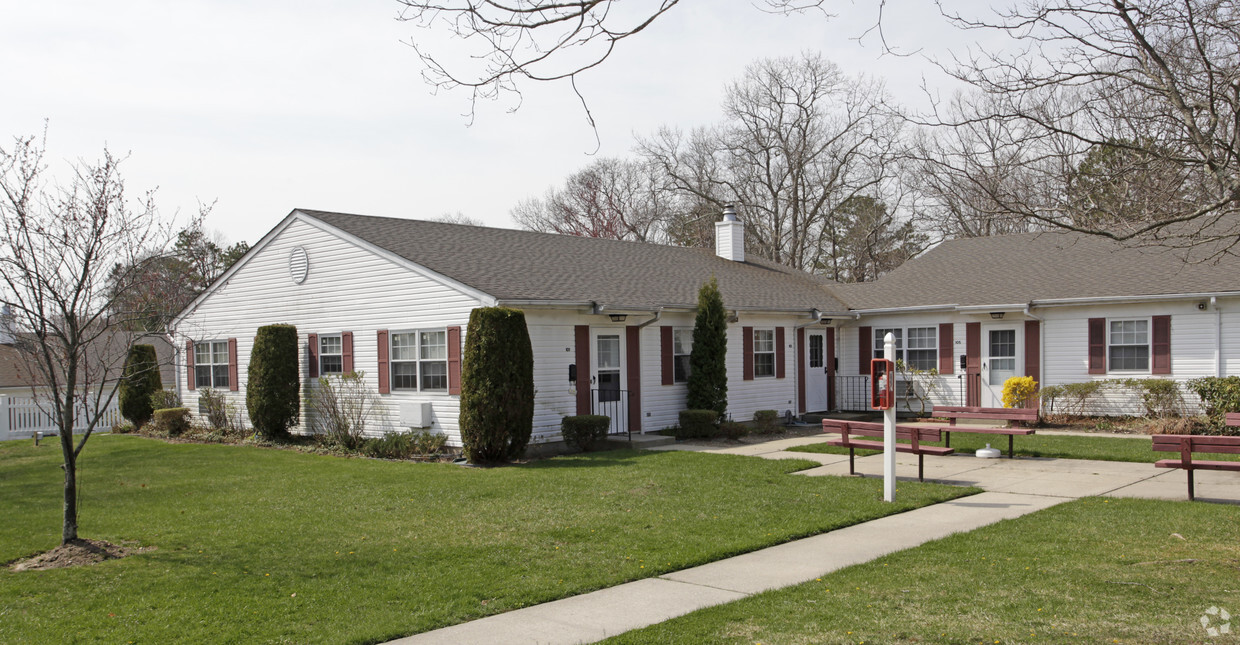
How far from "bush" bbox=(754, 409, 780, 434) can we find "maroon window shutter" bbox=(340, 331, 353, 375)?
8.39 meters

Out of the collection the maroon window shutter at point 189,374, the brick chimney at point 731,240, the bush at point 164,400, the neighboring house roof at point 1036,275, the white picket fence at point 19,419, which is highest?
the brick chimney at point 731,240

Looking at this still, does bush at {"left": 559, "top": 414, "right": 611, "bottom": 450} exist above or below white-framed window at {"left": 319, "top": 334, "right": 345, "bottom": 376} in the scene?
below

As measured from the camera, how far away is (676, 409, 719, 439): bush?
57.1 feet

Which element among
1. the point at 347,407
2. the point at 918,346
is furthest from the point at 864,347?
the point at 347,407

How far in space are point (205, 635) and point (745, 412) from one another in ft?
49.5

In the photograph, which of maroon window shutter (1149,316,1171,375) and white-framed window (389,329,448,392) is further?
maroon window shutter (1149,316,1171,375)

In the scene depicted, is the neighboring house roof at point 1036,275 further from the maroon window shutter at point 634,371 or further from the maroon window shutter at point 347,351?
the maroon window shutter at point 347,351

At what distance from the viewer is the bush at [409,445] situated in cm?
1577

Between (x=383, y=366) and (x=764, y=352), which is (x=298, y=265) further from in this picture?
(x=764, y=352)

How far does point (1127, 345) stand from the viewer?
1850cm

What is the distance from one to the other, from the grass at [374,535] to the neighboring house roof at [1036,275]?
9275mm

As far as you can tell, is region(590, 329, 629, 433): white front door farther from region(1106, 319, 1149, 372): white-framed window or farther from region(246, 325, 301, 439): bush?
region(1106, 319, 1149, 372): white-framed window

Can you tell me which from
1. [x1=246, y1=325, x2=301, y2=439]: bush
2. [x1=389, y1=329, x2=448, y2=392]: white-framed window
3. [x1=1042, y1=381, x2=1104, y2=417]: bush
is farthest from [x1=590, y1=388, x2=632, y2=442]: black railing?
[x1=1042, y1=381, x2=1104, y2=417]: bush

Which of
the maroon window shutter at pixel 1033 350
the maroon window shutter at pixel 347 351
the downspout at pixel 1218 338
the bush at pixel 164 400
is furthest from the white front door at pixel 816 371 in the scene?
the bush at pixel 164 400
